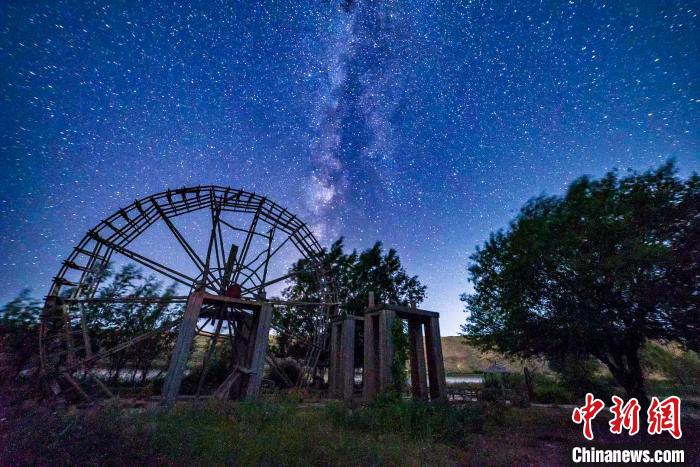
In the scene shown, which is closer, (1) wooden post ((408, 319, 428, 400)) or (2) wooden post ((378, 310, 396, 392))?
(2) wooden post ((378, 310, 396, 392))

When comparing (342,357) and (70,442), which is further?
(342,357)

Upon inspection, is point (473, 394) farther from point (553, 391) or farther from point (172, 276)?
point (172, 276)

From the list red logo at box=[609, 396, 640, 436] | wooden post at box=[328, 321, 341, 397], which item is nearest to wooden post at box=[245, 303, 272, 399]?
wooden post at box=[328, 321, 341, 397]

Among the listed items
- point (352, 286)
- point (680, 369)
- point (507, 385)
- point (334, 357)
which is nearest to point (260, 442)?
point (334, 357)

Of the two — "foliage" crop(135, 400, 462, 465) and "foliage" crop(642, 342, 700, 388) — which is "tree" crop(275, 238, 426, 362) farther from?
"foliage" crop(642, 342, 700, 388)

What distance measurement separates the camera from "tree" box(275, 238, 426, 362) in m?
22.1

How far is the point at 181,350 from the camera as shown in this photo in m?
10.9

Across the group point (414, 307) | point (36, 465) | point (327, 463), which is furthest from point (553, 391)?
point (36, 465)

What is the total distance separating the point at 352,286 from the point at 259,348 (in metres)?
12.5

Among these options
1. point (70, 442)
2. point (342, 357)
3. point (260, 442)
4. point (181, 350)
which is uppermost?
point (342, 357)

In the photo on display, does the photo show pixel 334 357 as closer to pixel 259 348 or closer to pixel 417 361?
pixel 259 348

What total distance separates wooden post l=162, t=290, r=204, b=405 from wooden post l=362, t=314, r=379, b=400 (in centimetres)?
657

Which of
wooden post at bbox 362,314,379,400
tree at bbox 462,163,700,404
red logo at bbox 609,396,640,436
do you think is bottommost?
red logo at bbox 609,396,640,436

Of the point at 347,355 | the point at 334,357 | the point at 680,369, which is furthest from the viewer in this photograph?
the point at 680,369
